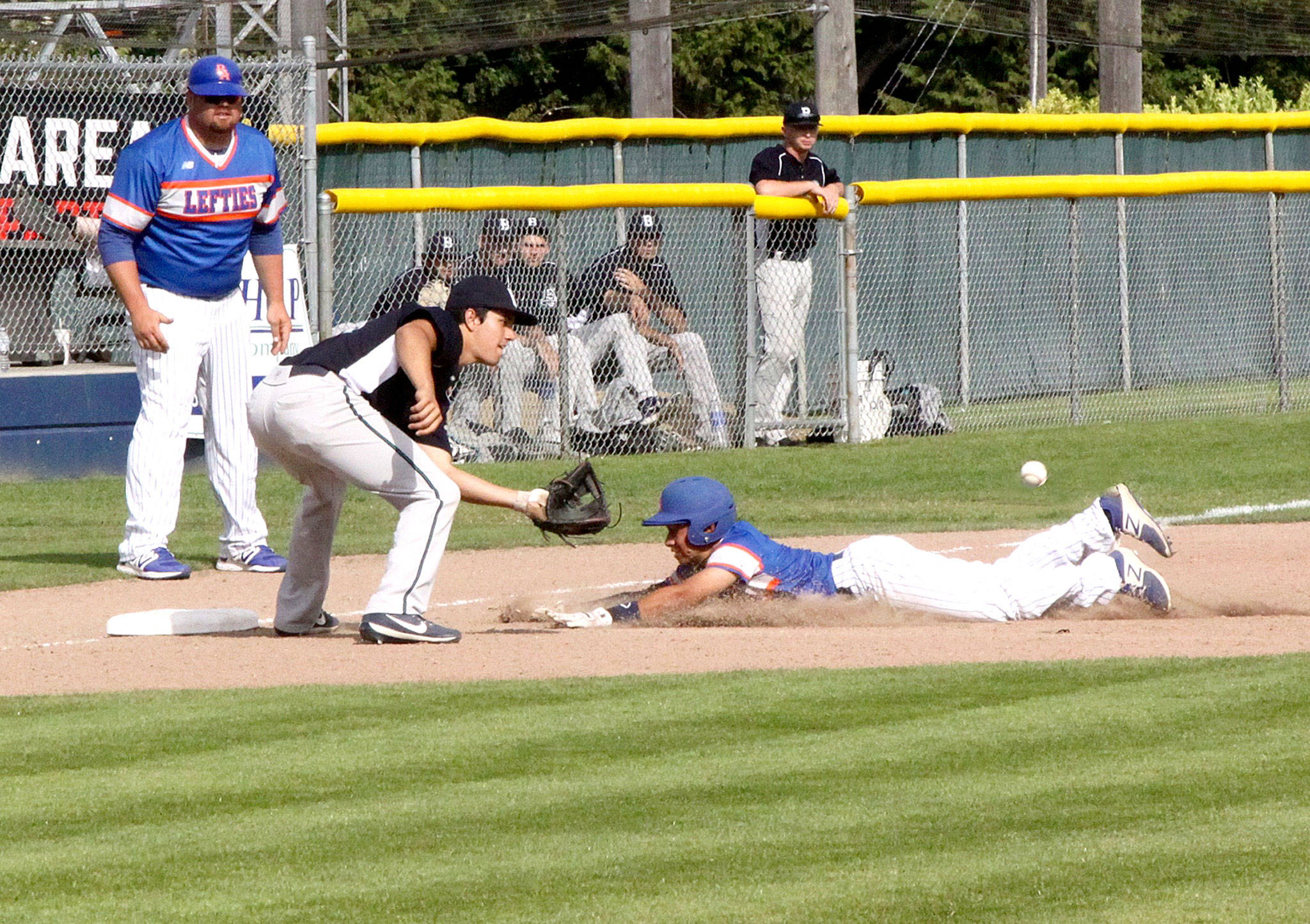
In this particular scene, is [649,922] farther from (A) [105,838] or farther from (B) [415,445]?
(B) [415,445]

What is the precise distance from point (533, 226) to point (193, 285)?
14.9 ft

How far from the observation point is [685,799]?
4.89 m

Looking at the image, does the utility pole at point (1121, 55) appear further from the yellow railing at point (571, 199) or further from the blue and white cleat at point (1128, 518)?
the blue and white cleat at point (1128, 518)

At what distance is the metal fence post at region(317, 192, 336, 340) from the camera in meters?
12.4

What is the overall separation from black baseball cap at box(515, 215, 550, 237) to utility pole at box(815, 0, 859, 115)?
5909mm

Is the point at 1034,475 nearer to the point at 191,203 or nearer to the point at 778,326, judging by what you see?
the point at 191,203

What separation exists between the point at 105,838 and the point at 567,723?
1527mm

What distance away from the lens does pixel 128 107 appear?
12.9m

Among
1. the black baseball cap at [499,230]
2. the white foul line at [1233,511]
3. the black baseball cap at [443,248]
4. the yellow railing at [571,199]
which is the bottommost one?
the white foul line at [1233,511]

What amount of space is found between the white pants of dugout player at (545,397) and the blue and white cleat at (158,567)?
4.06 metres

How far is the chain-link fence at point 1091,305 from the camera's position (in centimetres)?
1572

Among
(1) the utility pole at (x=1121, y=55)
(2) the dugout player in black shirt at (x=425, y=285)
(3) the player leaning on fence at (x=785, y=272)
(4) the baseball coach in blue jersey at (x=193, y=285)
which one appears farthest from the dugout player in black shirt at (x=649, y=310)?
(1) the utility pole at (x=1121, y=55)

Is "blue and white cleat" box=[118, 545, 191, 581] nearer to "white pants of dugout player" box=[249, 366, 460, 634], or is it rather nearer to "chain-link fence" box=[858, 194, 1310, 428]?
"white pants of dugout player" box=[249, 366, 460, 634]

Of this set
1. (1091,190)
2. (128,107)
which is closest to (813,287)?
(1091,190)
